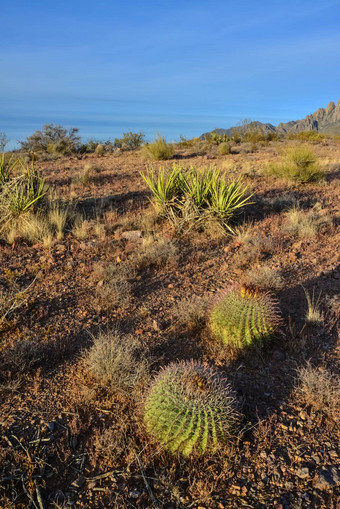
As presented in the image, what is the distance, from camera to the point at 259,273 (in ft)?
19.8

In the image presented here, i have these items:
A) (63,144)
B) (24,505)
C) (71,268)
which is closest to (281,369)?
(24,505)

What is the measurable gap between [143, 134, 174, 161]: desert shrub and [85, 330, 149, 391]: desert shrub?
14.2 meters

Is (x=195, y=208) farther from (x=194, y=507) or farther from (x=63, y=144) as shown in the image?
(x=63, y=144)

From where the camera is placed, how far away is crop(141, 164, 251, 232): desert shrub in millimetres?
8227

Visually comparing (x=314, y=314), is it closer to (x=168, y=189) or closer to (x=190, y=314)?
(x=190, y=314)

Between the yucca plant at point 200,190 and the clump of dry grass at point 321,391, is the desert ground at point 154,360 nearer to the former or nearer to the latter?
the clump of dry grass at point 321,391

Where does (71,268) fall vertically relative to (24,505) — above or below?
above

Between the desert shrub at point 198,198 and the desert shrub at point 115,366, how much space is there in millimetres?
4622

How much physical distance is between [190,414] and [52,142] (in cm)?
2181

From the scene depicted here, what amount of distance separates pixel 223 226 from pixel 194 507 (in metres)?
6.27

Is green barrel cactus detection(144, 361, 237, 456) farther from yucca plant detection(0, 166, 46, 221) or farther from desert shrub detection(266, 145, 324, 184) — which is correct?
desert shrub detection(266, 145, 324, 184)

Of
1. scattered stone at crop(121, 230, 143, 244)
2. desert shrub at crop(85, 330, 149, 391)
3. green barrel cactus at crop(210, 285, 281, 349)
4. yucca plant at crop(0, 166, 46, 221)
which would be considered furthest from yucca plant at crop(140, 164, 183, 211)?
desert shrub at crop(85, 330, 149, 391)

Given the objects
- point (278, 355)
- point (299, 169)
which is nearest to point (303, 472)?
point (278, 355)

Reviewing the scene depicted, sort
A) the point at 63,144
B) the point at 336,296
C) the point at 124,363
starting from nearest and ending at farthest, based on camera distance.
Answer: the point at 124,363 < the point at 336,296 < the point at 63,144
